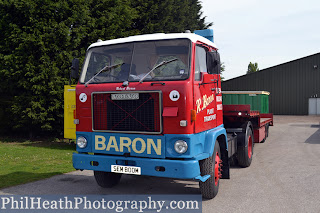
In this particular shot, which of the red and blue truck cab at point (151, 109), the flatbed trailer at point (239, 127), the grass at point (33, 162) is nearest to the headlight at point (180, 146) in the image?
the red and blue truck cab at point (151, 109)

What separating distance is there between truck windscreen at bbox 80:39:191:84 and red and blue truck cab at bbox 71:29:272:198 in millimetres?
17

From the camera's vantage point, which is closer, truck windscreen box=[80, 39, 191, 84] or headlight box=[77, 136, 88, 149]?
truck windscreen box=[80, 39, 191, 84]

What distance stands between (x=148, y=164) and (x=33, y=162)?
584cm

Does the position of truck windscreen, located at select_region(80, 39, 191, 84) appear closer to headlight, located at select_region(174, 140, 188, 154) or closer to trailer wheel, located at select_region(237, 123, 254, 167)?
headlight, located at select_region(174, 140, 188, 154)

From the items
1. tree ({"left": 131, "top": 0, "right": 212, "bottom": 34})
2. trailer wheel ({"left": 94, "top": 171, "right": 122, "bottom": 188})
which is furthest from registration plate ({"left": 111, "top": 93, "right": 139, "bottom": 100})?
tree ({"left": 131, "top": 0, "right": 212, "bottom": 34})

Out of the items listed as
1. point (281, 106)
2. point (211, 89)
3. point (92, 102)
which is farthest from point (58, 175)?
point (281, 106)

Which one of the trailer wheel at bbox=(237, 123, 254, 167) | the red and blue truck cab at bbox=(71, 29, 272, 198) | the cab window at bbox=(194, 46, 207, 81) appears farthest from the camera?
the trailer wheel at bbox=(237, 123, 254, 167)

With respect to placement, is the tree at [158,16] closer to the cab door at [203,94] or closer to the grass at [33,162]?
the grass at [33,162]

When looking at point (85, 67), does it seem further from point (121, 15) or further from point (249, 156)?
point (121, 15)

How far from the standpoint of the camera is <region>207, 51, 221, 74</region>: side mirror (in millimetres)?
5758

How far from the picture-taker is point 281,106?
37812 millimetres

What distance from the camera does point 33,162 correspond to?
9.81 metres

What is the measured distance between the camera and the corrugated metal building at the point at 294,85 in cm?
3681

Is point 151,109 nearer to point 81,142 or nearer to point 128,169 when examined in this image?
point 128,169
